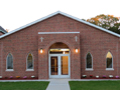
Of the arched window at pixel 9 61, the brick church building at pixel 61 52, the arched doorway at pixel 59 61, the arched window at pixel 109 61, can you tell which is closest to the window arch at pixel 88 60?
the brick church building at pixel 61 52

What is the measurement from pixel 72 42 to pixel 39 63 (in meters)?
3.83

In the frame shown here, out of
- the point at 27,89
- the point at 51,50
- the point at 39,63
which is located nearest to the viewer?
the point at 27,89

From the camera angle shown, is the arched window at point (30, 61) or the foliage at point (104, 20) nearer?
the arched window at point (30, 61)

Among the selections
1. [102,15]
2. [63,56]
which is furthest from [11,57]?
[102,15]

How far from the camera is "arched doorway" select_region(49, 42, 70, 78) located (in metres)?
17.4

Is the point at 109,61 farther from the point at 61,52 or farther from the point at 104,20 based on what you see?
the point at 104,20

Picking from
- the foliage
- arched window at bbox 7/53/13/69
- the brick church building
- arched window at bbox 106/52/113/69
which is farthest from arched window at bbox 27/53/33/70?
the foliage

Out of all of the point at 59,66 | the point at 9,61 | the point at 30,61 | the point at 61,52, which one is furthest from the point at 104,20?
the point at 9,61

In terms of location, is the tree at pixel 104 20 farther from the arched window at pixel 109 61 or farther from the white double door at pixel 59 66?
the white double door at pixel 59 66

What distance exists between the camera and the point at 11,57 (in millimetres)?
Result: 17484

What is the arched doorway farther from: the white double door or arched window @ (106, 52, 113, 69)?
arched window @ (106, 52, 113, 69)

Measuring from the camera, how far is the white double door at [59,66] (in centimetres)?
1738

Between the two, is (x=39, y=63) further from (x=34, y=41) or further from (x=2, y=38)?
(x=2, y=38)

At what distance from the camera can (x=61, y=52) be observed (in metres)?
17.6
